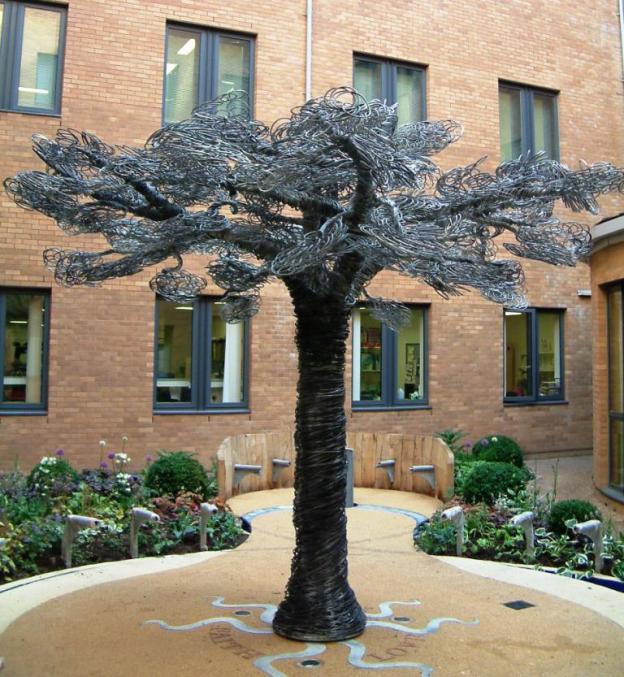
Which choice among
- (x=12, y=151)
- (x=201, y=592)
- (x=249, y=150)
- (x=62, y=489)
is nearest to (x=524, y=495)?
(x=201, y=592)

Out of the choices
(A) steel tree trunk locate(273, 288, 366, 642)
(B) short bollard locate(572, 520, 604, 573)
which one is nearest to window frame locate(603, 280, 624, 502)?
(B) short bollard locate(572, 520, 604, 573)

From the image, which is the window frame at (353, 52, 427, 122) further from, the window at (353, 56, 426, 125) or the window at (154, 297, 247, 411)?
the window at (154, 297, 247, 411)

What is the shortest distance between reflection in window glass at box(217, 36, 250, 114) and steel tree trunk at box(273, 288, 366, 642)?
9.51m

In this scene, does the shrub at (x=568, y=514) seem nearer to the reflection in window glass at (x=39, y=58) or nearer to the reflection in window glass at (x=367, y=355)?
the reflection in window glass at (x=367, y=355)

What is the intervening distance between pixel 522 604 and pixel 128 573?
353 cm

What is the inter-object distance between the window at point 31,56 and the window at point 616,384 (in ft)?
30.2

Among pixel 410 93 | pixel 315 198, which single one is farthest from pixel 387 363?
pixel 315 198

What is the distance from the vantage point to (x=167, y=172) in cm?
470

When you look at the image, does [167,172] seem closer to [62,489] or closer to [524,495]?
[62,489]

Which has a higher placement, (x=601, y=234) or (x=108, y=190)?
(x=601, y=234)

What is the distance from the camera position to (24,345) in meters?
12.3

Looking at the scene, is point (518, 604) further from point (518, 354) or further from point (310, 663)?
point (518, 354)

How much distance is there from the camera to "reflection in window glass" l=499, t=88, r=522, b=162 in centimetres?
1628

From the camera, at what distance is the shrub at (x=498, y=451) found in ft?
43.1
